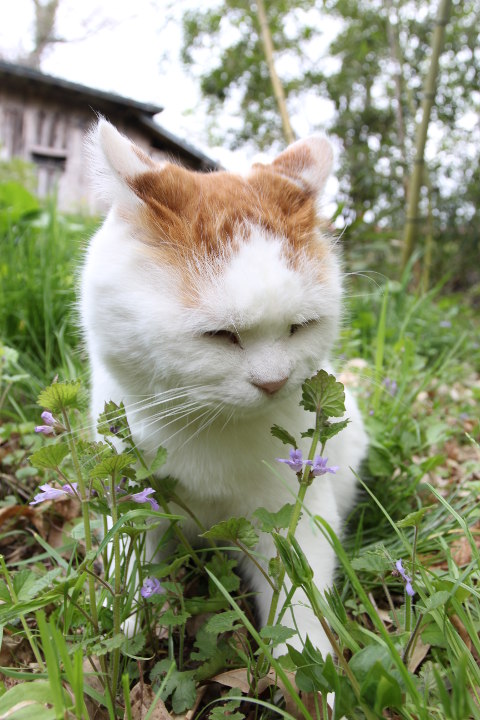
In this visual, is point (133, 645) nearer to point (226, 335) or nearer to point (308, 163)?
point (226, 335)

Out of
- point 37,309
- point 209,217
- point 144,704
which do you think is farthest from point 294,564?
point 37,309

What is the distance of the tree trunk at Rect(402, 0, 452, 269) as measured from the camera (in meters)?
3.34

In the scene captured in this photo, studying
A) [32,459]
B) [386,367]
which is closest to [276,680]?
[32,459]

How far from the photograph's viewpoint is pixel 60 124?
913cm

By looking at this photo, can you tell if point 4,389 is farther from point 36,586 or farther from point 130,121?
point 130,121

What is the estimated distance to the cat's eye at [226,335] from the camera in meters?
0.89

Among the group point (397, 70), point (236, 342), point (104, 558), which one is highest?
point (397, 70)

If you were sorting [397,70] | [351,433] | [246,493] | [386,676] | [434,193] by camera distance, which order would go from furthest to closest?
[434,193]
[397,70]
[351,433]
[246,493]
[386,676]

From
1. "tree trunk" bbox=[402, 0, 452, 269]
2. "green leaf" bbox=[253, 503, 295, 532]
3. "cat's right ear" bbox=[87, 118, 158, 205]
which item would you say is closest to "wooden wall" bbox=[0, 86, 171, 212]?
"tree trunk" bbox=[402, 0, 452, 269]

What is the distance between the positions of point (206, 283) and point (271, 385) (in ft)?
0.68

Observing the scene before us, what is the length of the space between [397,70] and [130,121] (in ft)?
17.6

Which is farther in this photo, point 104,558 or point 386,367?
point 386,367

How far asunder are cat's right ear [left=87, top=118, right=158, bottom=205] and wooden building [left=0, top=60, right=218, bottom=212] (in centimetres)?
807

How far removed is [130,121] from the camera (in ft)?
30.2
